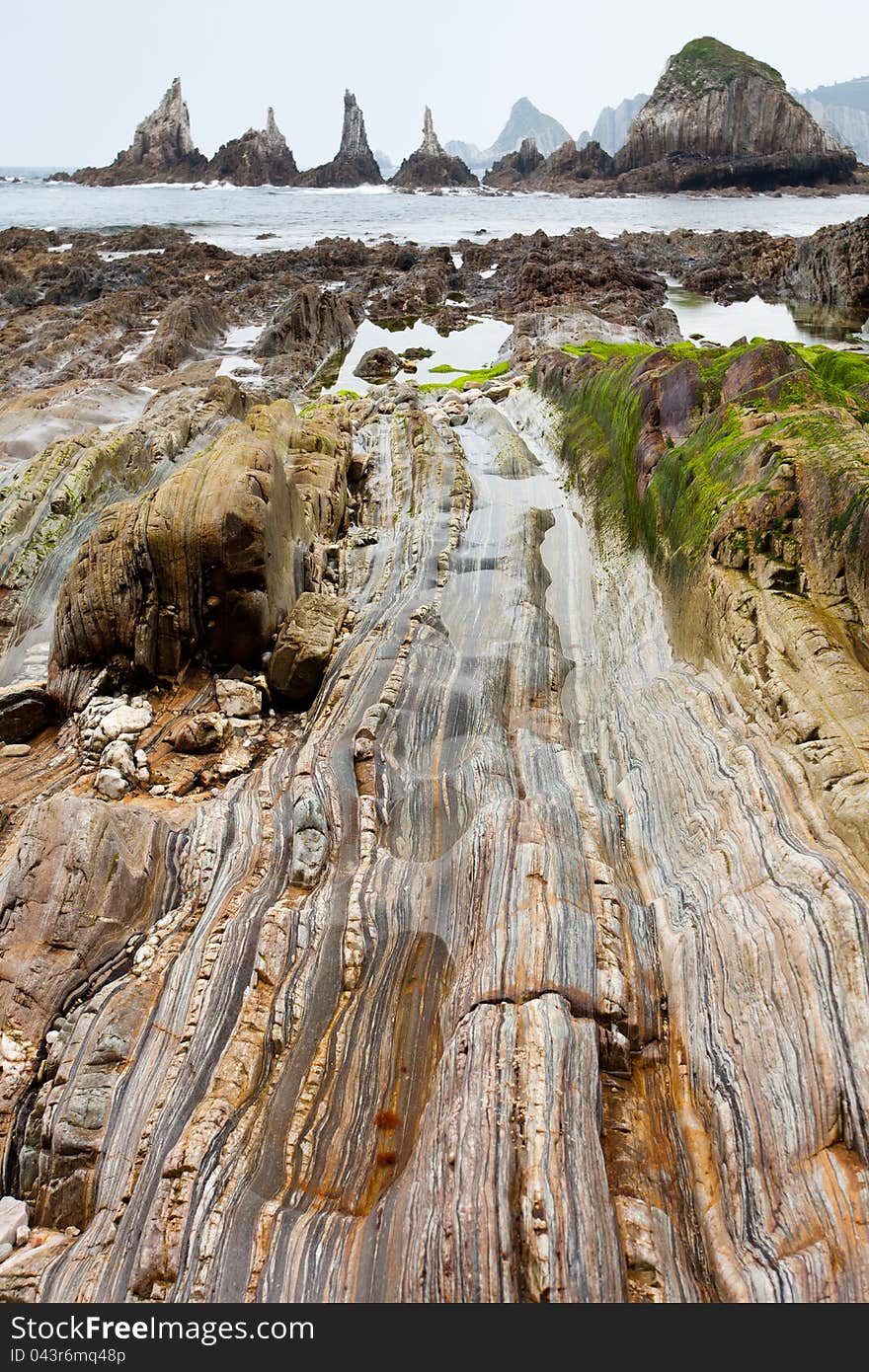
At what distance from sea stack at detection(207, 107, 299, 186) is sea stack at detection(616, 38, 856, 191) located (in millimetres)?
44769

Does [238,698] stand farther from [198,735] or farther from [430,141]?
[430,141]

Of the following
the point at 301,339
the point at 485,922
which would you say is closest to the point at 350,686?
the point at 485,922

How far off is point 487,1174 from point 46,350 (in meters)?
25.9

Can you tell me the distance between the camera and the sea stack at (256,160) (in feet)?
317

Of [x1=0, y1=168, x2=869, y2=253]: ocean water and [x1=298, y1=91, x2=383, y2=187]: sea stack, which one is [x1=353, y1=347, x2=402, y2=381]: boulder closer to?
[x1=0, y1=168, x2=869, y2=253]: ocean water

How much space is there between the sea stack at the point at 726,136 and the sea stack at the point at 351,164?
117 ft

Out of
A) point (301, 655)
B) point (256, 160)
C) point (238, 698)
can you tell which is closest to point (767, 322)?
point (301, 655)

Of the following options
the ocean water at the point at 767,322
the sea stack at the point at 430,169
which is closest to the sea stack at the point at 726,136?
the sea stack at the point at 430,169

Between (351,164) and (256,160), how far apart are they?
13000 millimetres

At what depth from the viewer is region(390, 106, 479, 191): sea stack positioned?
319 ft

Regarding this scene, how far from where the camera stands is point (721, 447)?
24.1 feet

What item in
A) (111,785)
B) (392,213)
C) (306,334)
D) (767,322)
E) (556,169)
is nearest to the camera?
(111,785)

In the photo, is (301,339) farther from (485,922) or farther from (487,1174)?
(487,1174)

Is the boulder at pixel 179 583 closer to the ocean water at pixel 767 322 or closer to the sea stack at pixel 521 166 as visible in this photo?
the ocean water at pixel 767 322
